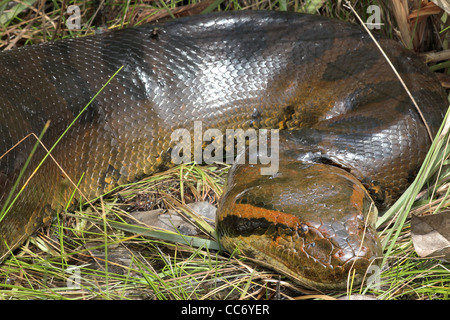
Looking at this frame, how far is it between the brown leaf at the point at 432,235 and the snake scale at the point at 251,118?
0.97 ft

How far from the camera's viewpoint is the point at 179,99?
4414 mm

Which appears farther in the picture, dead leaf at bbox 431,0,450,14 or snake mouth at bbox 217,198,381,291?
dead leaf at bbox 431,0,450,14

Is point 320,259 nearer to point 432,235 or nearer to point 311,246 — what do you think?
point 311,246

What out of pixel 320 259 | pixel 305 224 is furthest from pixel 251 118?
pixel 320 259

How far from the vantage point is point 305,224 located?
3.04 m

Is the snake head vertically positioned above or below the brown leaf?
above

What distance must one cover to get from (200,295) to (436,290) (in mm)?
1332

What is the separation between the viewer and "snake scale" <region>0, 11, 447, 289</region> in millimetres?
3158

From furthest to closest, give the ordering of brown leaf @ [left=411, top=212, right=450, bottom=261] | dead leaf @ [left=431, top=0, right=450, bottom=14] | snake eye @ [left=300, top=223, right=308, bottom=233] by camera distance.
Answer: dead leaf @ [left=431, top=0, right=450, bottom=14]
brown leaf @ [left=411, top=212, right=450, bottom=261]
snake eye @ [left=300, top=223, right=308, bottom=233]

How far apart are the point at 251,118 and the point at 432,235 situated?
1.89 m

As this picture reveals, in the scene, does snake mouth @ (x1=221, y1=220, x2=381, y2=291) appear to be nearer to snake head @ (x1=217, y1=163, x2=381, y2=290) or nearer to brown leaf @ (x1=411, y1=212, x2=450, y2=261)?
snake head @ (x1=217, y1=163, x2=381, y2=290)

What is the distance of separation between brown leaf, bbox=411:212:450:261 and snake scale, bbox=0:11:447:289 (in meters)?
0.29

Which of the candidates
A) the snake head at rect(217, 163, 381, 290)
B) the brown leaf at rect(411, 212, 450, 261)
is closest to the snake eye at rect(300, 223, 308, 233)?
the snake head at rect(217, 163, 381, 290)
